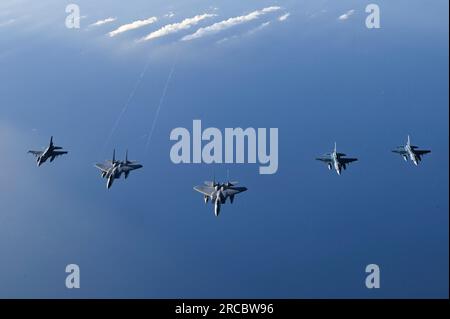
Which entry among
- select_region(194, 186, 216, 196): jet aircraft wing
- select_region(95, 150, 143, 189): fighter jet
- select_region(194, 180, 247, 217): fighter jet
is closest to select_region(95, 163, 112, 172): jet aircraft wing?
select_region(95, 150, 143, 189): fighter jet

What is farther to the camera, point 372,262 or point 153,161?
point 153,161

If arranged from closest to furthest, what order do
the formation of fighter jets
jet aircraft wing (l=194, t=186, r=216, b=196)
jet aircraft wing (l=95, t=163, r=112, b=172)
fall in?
the formation of fighter jets → jet aircraft wing (l=194, t=186, r=216, b=196) → jet aircraft wing (l=95, t=163, r=112, b=172)

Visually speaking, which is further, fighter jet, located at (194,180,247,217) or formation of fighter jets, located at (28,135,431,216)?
formation of fighter jets, located at (28,135,431,216)

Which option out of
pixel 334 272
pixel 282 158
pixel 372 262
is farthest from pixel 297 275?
pixel 282 158

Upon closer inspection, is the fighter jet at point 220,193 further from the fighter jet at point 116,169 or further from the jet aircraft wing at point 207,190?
the fighter jet at point 116,169

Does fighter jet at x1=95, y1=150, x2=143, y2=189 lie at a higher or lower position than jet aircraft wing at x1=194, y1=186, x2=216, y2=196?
higher

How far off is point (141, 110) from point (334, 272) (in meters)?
72.3

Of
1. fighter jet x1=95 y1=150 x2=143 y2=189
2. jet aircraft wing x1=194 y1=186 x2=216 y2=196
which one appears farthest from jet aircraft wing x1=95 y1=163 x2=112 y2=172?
jet aircraft wing x1=194 y1=186 x2=216 y2=196

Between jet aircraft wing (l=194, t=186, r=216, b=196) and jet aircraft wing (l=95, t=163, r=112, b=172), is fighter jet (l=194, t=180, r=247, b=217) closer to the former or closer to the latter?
jet aircraft wing (l=194, t=186, r=216, b=196)

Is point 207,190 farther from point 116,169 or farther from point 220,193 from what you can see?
point 116,169

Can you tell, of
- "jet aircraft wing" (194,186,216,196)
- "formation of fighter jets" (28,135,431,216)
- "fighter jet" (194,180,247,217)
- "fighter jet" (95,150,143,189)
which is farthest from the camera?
"fighter jet" (95,150,143,189)

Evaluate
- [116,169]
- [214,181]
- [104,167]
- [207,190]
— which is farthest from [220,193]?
[104,167]

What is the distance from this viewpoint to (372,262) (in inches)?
4619
